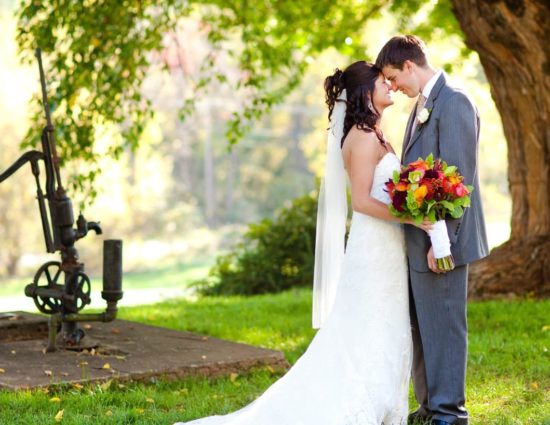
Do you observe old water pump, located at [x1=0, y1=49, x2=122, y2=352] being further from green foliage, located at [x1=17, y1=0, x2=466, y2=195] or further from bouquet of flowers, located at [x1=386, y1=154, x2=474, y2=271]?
bouquet of flowers, located at [x1=386, y1=154, x2=474, y2=271]

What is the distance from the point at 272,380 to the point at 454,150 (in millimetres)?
2527

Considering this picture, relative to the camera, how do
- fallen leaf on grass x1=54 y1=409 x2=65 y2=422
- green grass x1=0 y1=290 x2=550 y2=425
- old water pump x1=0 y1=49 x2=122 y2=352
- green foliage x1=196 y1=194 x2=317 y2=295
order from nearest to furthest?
fallen leaf on grass x1=54 y1=409 x2=65 y2=422 → green grass x1=0 y1=290 x2=550 y2=425 → old water pump x1=0 y1=49 x2=122 y2=352 → green foliage x1=196 y1=194 x2=317 y2=295

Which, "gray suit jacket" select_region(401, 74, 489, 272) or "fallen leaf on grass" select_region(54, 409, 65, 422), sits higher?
"gray suit jacket" select_region(401, 74, 489, 272)

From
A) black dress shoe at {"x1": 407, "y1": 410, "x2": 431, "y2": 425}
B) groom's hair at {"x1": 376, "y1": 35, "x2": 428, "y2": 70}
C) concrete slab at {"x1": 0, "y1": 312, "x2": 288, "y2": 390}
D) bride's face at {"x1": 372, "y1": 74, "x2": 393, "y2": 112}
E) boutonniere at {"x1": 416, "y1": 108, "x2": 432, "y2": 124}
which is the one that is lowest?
black dress shoe at {"x1": 407, "y1": 410, "x2": 431, "y2": 425}

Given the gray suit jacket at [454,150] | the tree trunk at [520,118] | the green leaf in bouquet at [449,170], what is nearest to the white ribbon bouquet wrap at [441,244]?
the gray suit jacket at [454,150]

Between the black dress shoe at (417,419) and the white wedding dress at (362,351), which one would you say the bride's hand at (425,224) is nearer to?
the white wedding dress at (362,351)

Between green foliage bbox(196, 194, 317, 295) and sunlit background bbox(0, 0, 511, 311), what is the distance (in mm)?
1318

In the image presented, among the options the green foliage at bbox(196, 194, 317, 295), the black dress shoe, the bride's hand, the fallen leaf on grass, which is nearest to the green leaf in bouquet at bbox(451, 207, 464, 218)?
the bride's hand

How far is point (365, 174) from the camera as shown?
4.87 meters

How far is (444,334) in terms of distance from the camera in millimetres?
4770

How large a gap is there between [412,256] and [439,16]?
26.8 feet

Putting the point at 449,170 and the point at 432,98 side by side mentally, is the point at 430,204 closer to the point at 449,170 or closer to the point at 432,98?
the point at 449,170

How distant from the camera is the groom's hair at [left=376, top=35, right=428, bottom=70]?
15.6 ft

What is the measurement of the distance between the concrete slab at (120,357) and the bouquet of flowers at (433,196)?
247cm
